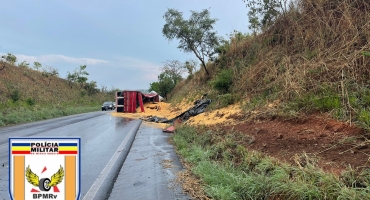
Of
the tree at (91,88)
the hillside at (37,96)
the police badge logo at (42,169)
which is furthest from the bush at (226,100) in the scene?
the tree at (91,88)

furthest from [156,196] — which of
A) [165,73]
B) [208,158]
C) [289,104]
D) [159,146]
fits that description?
[165,73]

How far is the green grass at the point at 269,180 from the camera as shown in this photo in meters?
3.96

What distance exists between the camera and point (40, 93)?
2085 inches

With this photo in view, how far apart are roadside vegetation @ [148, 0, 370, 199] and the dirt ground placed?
245mm

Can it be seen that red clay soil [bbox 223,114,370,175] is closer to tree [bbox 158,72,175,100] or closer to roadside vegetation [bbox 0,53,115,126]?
roadside vegetation [bbox 0,53,115,126]

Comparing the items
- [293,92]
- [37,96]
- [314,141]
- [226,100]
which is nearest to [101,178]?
[314,141]

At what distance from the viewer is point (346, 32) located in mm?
10508

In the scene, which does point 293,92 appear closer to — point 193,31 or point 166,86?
point 193,31

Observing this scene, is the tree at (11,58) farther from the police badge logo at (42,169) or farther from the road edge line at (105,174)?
the police badge logo at (42,169)

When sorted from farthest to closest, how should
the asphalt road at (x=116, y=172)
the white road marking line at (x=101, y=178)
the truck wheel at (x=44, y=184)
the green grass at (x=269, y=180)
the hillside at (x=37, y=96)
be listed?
1. the hillside at (x=37, y=96)
2. the asphalt road at (x=116, y=172)
3. the white road marking line at (x=101, y=178)
4. the green grass at (x=269, y=180)
5. the truck wheel at (x=44, y=184)

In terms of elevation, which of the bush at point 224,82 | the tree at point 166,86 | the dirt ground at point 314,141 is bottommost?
the dirt ground at point 314,141

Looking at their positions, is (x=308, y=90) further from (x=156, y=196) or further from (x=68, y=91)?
(x=68, y=91)

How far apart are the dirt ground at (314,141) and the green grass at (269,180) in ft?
1.45

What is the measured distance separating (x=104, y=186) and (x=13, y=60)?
6624 cm
